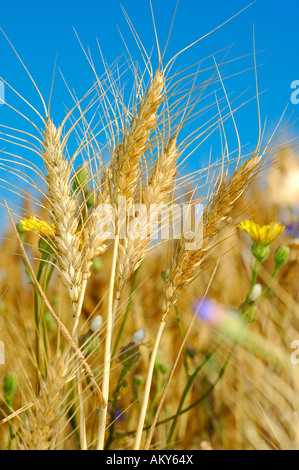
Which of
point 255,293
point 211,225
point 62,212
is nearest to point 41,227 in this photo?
point 62,212

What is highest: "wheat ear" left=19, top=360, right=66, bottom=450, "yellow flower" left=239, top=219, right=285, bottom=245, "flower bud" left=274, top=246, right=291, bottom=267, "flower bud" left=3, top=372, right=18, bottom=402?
"yellow flower" left=239, top=219, right=285, bottom=245

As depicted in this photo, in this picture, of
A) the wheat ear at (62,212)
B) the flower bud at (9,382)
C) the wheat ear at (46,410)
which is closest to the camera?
the wheat ear at (46,410)

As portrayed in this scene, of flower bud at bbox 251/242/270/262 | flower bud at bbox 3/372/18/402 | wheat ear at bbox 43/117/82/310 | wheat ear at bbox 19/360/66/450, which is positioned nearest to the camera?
wheat ear at bbox 19/360/66/450

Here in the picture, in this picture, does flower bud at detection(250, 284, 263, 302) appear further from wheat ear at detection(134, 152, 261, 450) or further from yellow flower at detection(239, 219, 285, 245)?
wheat ear at detection(134, 152, 261, 450)

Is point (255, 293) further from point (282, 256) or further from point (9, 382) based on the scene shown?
point (9, 382)

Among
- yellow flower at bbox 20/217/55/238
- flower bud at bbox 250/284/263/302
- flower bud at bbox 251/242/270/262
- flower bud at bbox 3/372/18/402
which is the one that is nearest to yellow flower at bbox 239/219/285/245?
flower bud at bbox 251/242/270/262

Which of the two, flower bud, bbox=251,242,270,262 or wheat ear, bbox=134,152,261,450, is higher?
wheat ear, bbox=134,152,261,450

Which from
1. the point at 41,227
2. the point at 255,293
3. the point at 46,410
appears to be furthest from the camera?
the point at 255,293

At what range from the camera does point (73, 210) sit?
0.76m

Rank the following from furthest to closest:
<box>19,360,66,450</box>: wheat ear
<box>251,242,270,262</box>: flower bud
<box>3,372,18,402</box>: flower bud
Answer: <box>251,242,270,262</box>: flower bud, <box>3,372,18,402</box>: flower bud, <box>19,360,66,450</box>: wheat ear

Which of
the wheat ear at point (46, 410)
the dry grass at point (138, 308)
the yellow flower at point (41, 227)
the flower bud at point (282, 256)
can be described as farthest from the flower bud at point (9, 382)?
the flower bud at point (282, 256)
